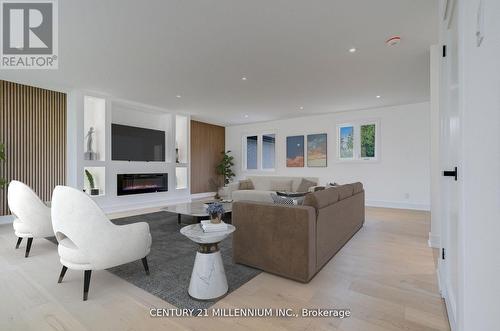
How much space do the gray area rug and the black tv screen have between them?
2829 millimetres

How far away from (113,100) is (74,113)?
0.93 m

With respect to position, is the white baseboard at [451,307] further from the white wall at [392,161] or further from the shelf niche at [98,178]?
the shelf niche at [98,178]

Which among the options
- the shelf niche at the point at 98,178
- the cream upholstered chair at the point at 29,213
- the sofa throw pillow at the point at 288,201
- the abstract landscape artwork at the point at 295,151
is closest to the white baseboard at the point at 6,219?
the shelf niche at the point at 98,178

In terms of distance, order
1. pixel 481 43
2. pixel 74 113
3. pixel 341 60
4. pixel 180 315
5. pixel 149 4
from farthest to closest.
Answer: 1. pixel 74 113
2. pixel 341 60
3. pixel 149 4
4. pixel 180 315
5. pixel 481 43

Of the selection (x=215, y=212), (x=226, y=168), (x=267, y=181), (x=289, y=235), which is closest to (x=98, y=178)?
(x=226, y=168)

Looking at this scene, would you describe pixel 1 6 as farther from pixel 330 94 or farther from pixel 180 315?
pixel 330 94

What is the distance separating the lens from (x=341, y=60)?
142 inches

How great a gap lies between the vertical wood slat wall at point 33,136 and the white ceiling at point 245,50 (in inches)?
15.4

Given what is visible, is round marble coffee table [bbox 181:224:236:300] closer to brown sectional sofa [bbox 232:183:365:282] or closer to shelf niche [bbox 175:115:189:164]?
brown sectional sofa [bbox 232:183:365:282]

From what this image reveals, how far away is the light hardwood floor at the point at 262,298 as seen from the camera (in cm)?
162

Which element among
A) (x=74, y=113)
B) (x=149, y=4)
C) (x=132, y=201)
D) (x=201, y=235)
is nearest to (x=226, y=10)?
(x=149, y=4)

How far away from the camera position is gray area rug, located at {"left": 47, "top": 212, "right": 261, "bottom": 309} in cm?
196

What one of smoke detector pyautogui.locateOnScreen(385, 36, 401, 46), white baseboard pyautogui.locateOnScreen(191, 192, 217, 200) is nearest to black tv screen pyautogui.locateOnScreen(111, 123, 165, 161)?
white baseboard pyautogui.locateOnScreen(191, 192, 217, 200)

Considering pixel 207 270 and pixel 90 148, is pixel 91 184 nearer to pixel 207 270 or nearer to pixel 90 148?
pixel 90 148
